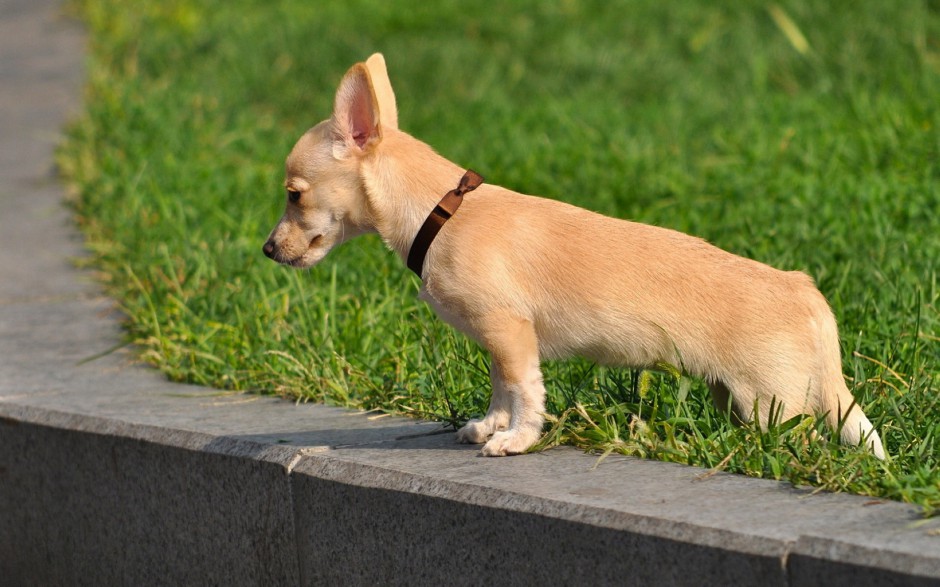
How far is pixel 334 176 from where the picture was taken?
3807 millimetres

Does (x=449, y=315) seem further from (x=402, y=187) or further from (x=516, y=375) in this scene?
(x=402, y=187)

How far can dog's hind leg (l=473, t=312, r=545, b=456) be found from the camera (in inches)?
138

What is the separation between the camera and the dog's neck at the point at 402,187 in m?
3.73

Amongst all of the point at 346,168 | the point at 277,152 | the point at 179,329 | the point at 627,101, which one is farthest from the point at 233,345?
the point at 627,101

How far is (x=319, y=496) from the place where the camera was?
3.56 metres

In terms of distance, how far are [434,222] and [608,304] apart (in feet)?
1.71

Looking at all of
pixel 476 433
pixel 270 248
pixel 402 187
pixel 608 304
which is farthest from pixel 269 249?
pixel 608 304

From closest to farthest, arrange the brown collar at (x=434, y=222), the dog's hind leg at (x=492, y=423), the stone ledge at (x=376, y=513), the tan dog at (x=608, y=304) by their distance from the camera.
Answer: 1. the stone ledge at (x=376, y=513)
2. the tan dog at (x=608, y=304)
3. the brown collar at (x=434, y=222)
4. the dog's hind leg at (x=492, y=423)

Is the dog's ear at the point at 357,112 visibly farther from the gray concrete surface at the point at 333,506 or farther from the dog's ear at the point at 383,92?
the gray concrete surface at the point at 333,506

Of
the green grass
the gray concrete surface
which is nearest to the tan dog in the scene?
the green grass

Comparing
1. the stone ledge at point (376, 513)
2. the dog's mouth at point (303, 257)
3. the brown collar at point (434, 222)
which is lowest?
the stone ledge at point (376, 513)

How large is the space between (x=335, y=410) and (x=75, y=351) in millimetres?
1561

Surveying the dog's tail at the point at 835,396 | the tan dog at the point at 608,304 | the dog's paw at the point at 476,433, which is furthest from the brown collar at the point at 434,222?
the dog's tail at the point at 835,396

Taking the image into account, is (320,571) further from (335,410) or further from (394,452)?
(335,410)
